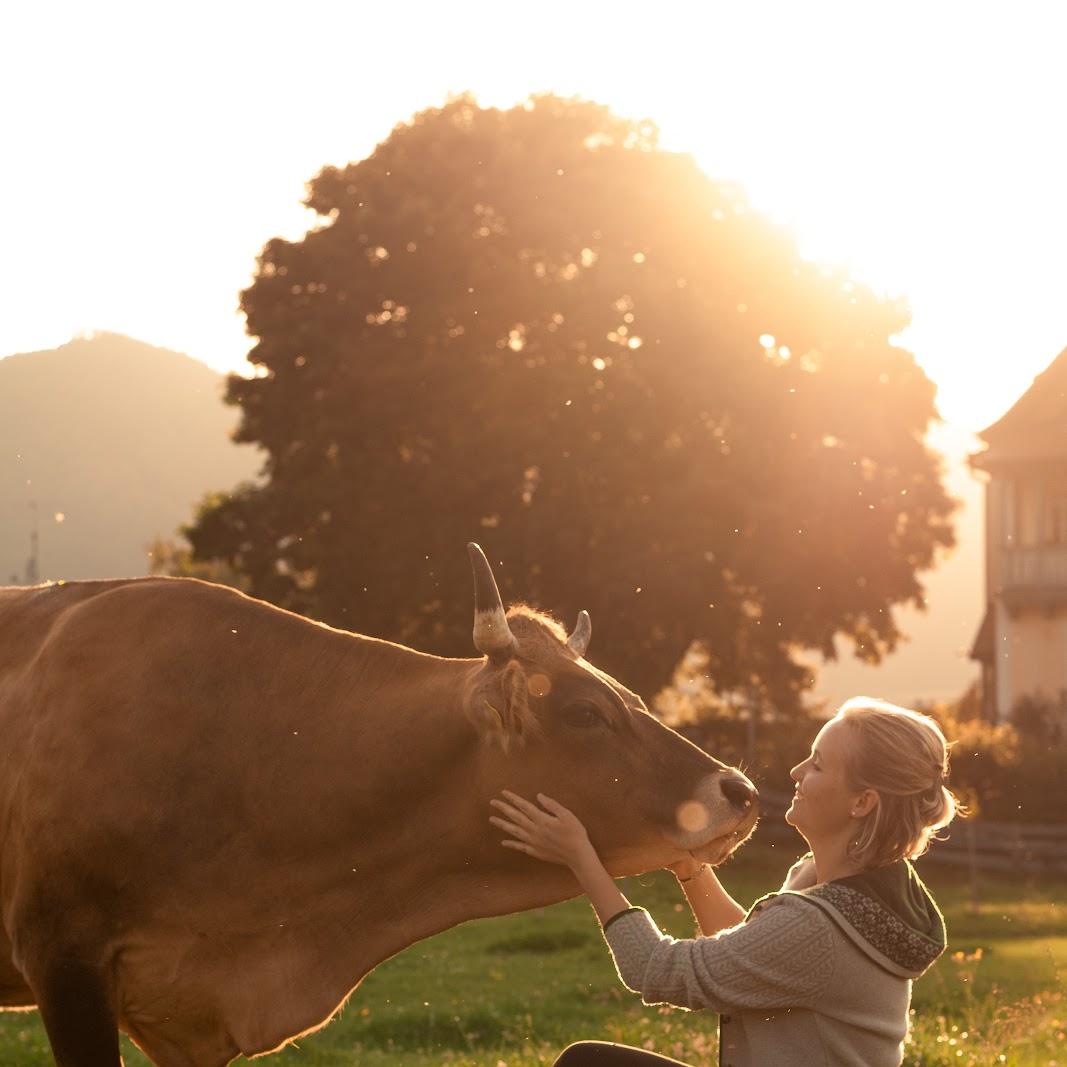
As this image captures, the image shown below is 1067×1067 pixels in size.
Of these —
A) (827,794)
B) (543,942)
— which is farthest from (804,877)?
(543,942)

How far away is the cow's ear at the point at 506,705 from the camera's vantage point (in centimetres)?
592

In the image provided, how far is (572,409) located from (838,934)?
25.4m

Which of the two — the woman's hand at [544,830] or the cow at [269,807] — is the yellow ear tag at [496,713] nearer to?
the cow at [269,807]

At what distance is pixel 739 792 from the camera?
5762 millimetres

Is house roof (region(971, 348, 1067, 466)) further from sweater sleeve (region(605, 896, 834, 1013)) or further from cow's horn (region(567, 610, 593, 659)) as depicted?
sweater sleeve (region(605, 896, 834, 1013))

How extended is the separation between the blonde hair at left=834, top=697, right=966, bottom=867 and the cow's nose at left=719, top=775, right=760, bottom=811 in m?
0.88

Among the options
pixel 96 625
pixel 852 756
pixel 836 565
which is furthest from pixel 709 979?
pixel 836 565

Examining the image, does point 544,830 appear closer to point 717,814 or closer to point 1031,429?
point 717,814

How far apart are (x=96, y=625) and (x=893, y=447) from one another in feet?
90.2

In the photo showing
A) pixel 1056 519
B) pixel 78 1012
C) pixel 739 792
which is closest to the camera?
pixel 78 1012

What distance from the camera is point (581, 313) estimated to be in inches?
1175

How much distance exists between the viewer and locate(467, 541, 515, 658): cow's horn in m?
5.71

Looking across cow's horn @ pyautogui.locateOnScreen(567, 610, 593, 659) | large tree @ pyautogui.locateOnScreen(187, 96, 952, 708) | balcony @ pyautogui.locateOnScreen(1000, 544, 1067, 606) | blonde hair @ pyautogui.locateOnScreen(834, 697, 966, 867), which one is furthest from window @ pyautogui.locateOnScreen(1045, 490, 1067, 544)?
blonde hair @ pyautogui.locateOnScreen(834, 697, 966, 867)

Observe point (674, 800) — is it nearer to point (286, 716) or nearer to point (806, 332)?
point (286, 716)
